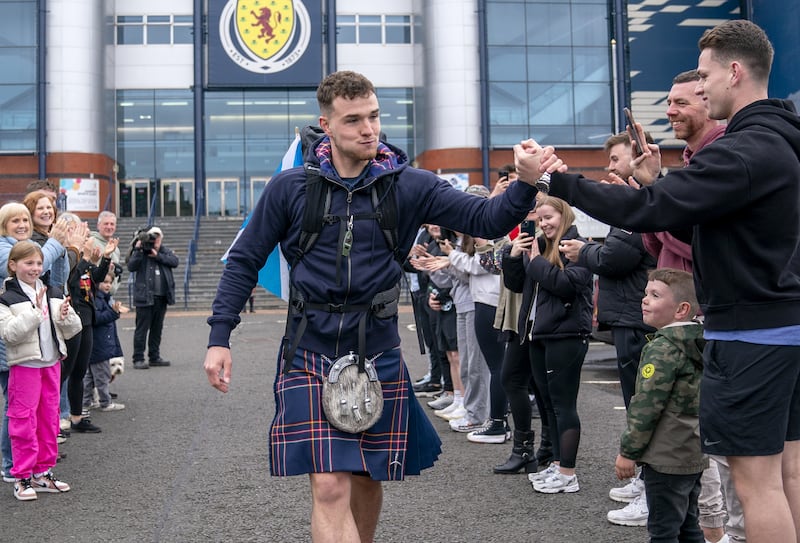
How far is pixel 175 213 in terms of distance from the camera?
4291 centimetres

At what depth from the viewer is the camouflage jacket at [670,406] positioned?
13.3 feet

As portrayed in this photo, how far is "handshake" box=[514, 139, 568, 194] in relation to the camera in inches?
138

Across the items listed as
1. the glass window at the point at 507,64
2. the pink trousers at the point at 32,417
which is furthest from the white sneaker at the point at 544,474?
the glass window at the point at 507,64

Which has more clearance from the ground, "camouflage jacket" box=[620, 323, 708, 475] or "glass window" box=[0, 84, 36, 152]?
"glass window" box=[0, 84, 36, 152]

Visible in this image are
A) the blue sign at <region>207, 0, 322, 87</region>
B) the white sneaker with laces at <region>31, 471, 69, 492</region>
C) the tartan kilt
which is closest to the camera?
the tartan kilt

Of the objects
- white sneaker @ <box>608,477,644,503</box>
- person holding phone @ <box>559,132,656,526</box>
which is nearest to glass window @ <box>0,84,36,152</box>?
person holding phone @ <box>559,132,656,526</box>

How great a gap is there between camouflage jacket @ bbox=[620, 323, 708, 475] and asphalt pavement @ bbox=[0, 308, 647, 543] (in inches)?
39.1

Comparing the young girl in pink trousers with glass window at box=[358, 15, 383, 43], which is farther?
glass window at box=[358, 15, 383, 43]

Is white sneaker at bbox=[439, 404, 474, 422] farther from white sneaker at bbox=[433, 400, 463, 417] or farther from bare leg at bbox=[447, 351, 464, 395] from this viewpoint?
bare leg at bbox=[447, 351, 464, 395]

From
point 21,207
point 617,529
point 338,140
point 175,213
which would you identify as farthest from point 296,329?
point 175,213

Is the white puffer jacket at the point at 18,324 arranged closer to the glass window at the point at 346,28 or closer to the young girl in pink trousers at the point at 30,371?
the young girl in pink trousers at the point at 30,371

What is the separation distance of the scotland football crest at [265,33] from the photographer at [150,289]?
29.7m

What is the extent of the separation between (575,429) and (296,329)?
2.86 meters

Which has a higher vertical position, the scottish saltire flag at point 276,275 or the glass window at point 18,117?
the glass window at point 18,117
